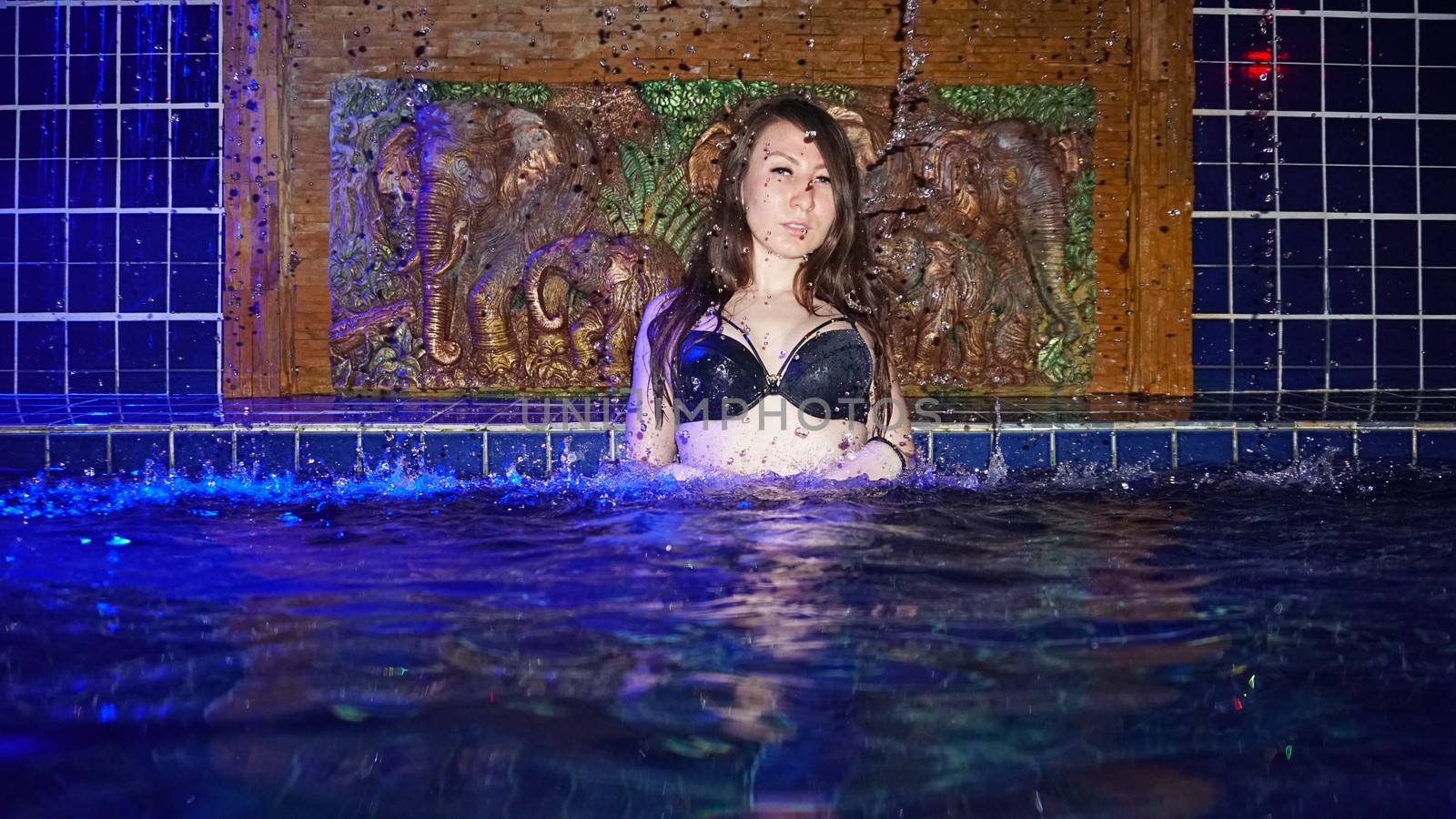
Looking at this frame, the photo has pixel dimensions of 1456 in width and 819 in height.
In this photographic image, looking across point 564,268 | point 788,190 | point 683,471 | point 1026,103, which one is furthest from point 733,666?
point 1026,103

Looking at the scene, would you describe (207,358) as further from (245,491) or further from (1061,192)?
(1061,192)

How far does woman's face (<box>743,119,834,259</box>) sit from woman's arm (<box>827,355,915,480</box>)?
22.8 inches

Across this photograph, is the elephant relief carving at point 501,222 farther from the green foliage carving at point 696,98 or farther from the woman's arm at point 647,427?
the woman's arm at point 647,427

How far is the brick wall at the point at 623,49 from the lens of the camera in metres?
7.28

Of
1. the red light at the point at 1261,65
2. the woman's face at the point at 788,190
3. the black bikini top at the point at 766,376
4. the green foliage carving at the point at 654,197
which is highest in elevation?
the red light at the point at 1261,65

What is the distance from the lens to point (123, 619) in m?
1.77

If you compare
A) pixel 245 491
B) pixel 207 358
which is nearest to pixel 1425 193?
pixel 245 491

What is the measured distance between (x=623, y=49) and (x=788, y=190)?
4.19 metres

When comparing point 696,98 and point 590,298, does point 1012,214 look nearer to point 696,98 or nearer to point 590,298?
point 696,98

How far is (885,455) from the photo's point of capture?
3.39 meters

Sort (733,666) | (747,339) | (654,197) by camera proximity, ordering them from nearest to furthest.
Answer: (733,666) < (747,339) < (654,197)

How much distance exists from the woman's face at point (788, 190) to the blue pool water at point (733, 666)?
105cm

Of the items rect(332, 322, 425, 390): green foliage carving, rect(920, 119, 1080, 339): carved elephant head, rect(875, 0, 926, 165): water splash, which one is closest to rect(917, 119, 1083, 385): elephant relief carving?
rect(920, 119, 1080, 339): carved elephant head

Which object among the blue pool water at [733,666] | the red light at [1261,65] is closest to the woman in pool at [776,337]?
the blue pool water at [733,666]
